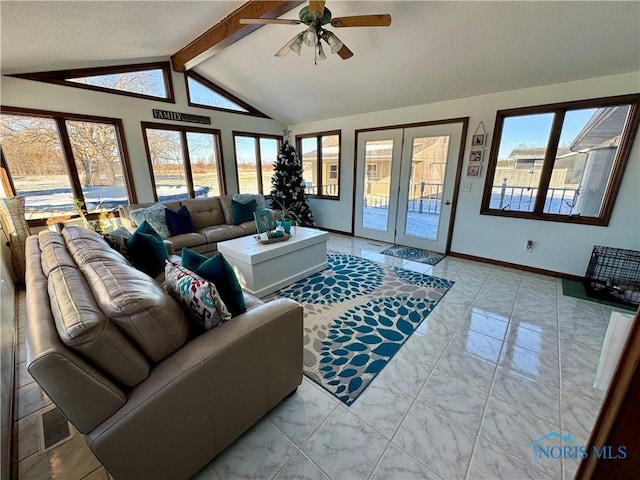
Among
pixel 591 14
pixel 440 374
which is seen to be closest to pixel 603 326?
pixel 440 374

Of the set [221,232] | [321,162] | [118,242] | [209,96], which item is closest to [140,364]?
[118,242]

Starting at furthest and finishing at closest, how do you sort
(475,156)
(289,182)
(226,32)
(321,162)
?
1. (321,162)
2. (289,182)
3. (475,156)
4. (226,32)

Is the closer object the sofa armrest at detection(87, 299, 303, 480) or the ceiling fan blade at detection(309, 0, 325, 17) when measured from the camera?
the sofa armrest at detection(87, 299, 303, 480)

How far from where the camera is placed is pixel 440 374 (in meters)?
1.82

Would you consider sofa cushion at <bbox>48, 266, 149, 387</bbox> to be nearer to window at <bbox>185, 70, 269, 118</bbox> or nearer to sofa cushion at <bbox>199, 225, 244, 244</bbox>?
sofa cushion at <bbox>199, 225, 244, 244</bbox>

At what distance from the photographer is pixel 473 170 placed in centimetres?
369

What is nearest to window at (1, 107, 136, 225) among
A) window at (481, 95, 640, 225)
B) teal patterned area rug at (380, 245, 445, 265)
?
teal patterned area rug at (380, 245, 445, 265)

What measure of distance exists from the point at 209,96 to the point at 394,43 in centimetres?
334

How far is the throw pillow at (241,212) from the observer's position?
4.24 metres

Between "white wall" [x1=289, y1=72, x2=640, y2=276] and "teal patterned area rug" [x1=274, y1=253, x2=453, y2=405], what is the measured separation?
1.16 meters

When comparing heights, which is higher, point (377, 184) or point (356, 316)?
point (377, 184)

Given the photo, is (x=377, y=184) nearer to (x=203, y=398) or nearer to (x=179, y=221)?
(x=179, y=221)

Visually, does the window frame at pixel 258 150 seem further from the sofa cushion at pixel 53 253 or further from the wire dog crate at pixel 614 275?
the wire dog crate at pixel 614 275

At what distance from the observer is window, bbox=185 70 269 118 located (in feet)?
14.4
